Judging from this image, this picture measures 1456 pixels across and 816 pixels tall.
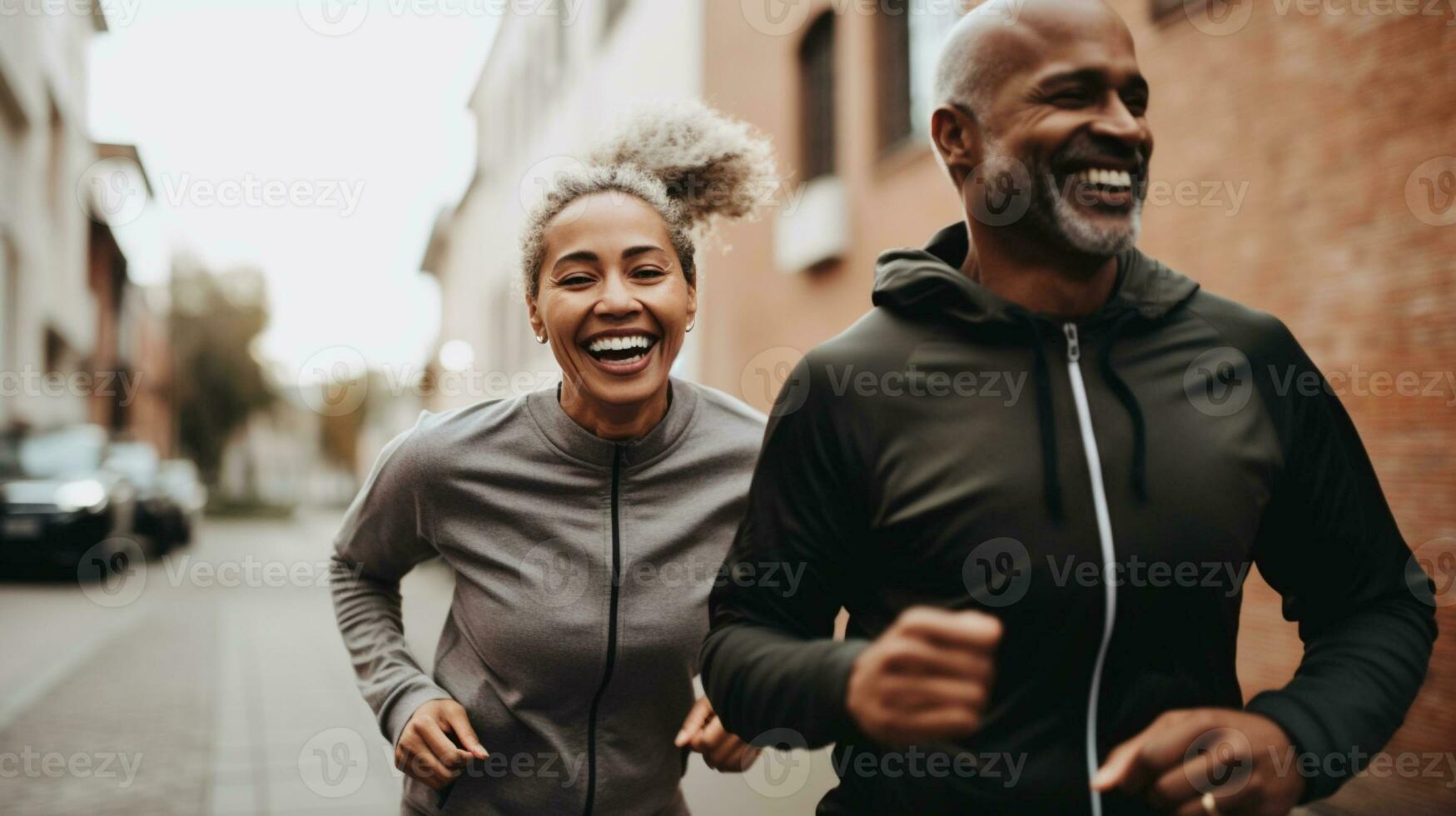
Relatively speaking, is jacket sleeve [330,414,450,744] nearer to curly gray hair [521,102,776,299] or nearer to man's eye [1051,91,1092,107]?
curly gray hair [521,102,776,299]

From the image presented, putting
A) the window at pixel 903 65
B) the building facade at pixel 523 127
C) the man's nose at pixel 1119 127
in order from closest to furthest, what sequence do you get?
the man's nose at pixel 1119 127, the window at pixel 903 65, the building facade at pixel 523 127

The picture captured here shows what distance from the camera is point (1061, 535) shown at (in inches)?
64.7

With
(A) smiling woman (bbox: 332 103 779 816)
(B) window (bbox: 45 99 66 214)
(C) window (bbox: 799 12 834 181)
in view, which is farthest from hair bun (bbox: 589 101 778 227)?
(B) window (bbox: 45 99 66 214)

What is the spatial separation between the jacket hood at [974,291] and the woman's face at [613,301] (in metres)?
0.73

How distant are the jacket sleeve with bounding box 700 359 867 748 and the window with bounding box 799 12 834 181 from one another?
1169 cm

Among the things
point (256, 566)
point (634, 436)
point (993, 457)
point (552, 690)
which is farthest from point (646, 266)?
point (256, 566)

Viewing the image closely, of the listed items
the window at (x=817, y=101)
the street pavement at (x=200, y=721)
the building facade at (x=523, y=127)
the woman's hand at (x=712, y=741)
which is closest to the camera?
the woman's hand at (x=712, y=741)

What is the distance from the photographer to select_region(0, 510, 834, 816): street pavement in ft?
19.7

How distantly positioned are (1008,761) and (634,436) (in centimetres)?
125

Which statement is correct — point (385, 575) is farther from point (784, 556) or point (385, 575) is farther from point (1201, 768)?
point (1201, 768)

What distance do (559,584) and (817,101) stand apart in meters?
11.7

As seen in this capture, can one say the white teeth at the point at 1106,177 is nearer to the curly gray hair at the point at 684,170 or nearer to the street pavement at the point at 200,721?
the curly gray hair at the point at 684,170

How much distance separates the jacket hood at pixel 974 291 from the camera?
5.84 feet

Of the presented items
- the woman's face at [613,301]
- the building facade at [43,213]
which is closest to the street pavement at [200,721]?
the woman's face at [613,301]
